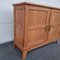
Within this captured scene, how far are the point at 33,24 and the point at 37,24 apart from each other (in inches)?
3.3

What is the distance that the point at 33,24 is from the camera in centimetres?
118

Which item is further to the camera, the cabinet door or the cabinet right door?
the cabinet right door

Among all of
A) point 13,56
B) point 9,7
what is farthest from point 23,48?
point 9,7

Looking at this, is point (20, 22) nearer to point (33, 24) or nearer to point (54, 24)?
point (33, 24)

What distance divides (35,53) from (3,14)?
938mm

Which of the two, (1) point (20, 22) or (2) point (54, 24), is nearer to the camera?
(1) point (20, 22)

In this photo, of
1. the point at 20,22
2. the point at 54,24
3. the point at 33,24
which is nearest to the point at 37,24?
the point at 33,24

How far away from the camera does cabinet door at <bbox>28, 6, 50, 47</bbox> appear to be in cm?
113

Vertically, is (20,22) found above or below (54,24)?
above

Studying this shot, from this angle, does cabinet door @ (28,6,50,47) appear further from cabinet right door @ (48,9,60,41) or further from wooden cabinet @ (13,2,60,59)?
cabinet right door @ (48,9,60,41)

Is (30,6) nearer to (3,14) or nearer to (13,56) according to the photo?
(3,14)

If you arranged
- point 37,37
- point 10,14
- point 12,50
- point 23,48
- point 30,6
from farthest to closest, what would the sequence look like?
point 10,14, point 12,50, point 37,37, point 23,48, point 30,6

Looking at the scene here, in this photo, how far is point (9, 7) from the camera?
1.53 m

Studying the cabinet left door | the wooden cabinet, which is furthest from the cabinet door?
the cabinet left door
